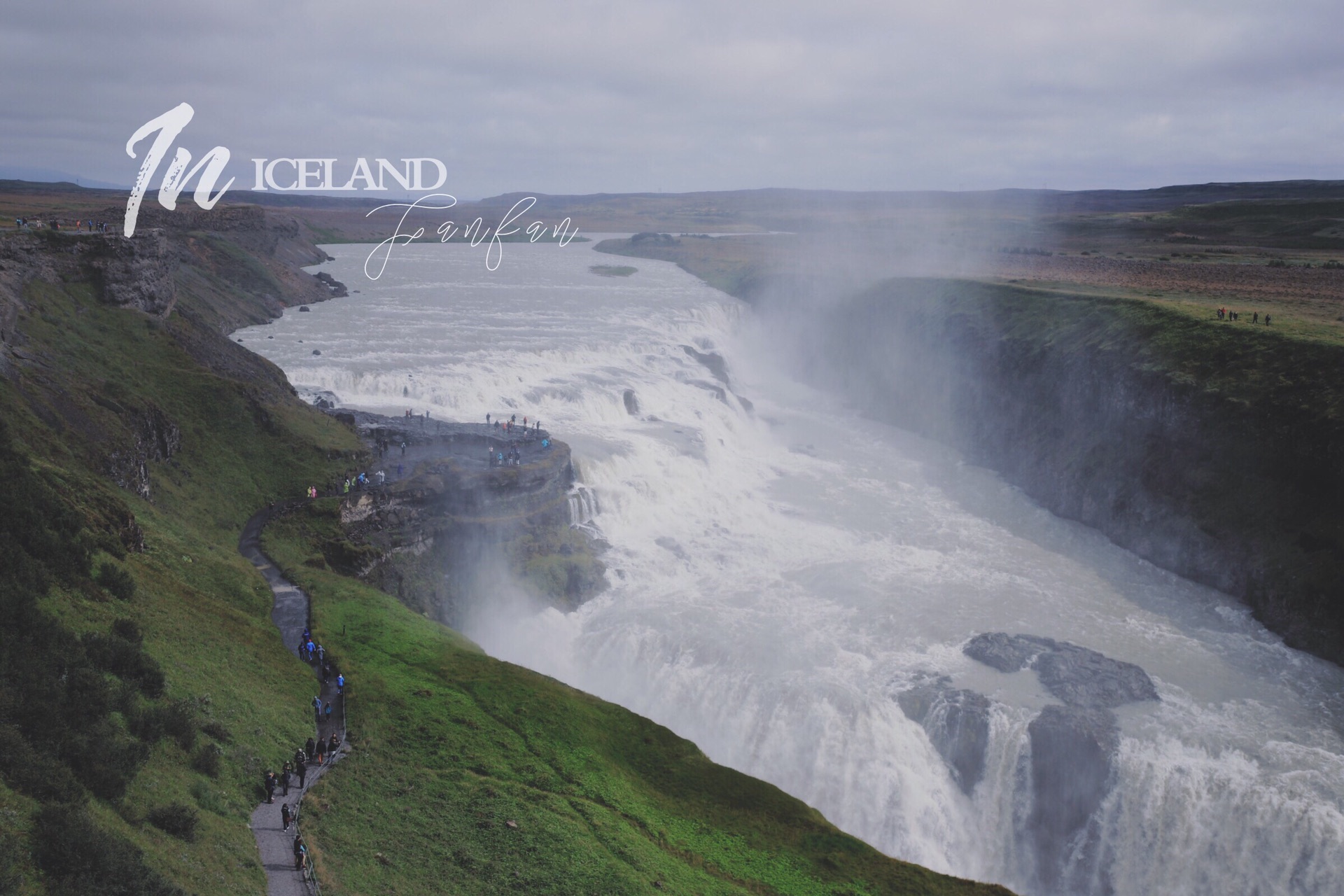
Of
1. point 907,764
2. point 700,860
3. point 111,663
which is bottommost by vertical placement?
point 907,764

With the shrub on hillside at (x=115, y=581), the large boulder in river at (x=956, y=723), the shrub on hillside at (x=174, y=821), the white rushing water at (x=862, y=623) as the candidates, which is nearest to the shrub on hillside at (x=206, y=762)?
the shrub on hillside at (x=174, y=821)

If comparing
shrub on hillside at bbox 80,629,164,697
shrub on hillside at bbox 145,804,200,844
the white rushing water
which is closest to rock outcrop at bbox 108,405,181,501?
the white rushing water

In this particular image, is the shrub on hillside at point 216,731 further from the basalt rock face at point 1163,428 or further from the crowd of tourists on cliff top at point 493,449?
the basalt rock face at point 1163,428

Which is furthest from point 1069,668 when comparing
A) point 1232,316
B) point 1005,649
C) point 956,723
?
point 1232,316

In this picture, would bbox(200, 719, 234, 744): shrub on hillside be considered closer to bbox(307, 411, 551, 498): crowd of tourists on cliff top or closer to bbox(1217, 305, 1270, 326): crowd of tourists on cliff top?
bbox(307, 411, 551, 498): crowd of tourists on cliff top

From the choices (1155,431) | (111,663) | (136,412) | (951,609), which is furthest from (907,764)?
(136,412)

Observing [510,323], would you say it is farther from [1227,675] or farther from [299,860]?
[299,860]
